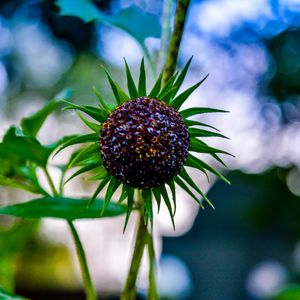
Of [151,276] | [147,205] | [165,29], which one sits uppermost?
[165,29]

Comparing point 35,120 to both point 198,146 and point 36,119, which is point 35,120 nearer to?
point 36,119

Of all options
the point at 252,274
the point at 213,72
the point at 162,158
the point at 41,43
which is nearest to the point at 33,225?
the point at 162,158

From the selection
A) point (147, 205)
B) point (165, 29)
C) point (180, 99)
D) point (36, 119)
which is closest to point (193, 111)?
point (180, 99)

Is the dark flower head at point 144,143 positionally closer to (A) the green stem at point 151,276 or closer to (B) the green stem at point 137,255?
(B) the green stem at point 137,255

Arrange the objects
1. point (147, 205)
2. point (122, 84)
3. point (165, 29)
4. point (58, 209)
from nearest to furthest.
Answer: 1. point (147, 205)
2. point (58, 209)
3. point (165, 29)
4. point (122, 84)

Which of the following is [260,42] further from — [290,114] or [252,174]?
[252,174]

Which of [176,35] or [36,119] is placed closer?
[176,35]

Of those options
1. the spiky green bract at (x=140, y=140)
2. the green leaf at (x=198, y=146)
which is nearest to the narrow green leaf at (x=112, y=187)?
the spiky green bract at (x=140, y=140)
